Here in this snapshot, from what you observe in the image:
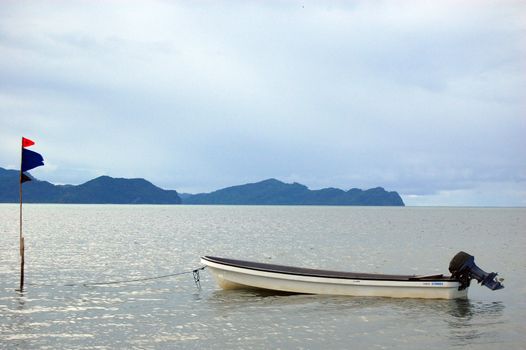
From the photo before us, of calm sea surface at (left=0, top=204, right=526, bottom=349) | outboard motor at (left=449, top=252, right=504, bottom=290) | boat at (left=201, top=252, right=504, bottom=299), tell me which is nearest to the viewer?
calm sea surface at (left=0, top=204, right=526, bottom=349)

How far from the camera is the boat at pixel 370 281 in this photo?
28781 mm

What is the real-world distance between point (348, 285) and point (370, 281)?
45.4 inches

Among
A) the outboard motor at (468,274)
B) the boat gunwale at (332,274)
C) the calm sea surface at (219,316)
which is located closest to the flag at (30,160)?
the calm sea surface at (219,316)

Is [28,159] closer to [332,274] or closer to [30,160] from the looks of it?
[30,160]

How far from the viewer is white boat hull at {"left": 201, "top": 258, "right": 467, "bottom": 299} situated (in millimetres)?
29031

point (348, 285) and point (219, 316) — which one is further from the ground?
point (348, 285)

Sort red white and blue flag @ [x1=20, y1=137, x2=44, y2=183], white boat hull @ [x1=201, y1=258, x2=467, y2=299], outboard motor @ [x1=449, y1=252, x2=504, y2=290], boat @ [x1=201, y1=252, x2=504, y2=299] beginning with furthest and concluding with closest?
red white and blue flag @ [x1=20, y1=137, x2=44, y2=183], white boat hull @ [x1=201, y1=258, x2=467, y2=299], boat @ [x1=201, y1=252, x2=504, y2=299], outboard motor @ [x1=449, y1=252, x2=504, y2=290]

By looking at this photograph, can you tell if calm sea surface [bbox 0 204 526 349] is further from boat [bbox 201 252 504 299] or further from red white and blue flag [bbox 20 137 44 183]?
red white and blue flag [bbox 20 137 44 183]

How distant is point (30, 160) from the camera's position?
30453mm

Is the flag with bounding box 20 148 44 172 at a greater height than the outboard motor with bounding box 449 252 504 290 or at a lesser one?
greater

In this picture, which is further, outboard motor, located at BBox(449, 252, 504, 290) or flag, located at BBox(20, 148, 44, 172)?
flag, located at BBox(20, 148, 44, 172)

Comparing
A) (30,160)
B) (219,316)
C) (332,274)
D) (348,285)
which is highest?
(30,160)

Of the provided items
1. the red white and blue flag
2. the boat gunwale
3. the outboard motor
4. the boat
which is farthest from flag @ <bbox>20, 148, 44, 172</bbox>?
the outboard motor

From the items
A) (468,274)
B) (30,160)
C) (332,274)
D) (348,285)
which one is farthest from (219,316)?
(30,160)
